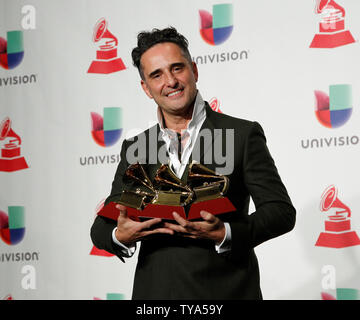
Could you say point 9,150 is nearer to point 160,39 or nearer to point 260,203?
point 160,39

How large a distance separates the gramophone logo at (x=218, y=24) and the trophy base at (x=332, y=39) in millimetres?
475

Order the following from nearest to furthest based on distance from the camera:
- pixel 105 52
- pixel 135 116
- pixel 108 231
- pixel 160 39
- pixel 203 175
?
pixel 203 175 → pixel 108 231 → pixel 160 39 → pixel 135 116 → pixel 105 52

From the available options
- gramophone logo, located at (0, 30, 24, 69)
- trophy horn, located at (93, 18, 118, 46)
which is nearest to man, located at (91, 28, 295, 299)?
trophy horn, located at (93, 18, 118, 46)

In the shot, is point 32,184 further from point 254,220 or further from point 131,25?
point 254,220

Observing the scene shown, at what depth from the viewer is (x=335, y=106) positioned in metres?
2.53

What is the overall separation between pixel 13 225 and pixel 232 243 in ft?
7.78

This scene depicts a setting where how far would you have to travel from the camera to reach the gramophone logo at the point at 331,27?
2543 millimetres

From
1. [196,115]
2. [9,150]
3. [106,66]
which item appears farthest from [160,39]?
[9,150]

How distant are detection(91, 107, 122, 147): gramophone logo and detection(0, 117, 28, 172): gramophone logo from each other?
1.88ft

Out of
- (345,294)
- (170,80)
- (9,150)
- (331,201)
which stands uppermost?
(170,80)

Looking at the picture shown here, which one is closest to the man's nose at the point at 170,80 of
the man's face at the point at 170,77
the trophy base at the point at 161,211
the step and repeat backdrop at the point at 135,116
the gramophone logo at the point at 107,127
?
the man's face at the point at 170,77

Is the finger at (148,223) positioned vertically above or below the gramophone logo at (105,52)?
below

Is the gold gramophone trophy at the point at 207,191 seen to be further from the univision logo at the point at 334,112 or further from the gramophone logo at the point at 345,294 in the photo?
the gramophone logo at the point at 345,294
